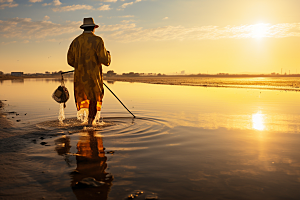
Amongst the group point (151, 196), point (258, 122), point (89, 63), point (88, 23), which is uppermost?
point (88, 23)

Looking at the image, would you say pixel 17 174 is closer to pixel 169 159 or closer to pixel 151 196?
pixel 151 196

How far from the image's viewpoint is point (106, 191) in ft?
8.68

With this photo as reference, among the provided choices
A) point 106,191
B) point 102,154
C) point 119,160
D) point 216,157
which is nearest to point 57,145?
point 102,154

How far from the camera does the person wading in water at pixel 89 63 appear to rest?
637 cm

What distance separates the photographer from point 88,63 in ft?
21.1

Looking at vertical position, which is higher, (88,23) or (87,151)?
(88,23)

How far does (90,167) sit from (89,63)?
143 inches

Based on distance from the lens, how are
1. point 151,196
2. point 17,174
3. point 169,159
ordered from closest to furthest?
point 151,196 < point 17,174 < point 169,159

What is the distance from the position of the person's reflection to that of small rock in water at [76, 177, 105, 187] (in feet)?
0.09

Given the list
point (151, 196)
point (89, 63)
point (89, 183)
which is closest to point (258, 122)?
point (89, 63)

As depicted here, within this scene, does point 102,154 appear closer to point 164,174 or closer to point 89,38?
point 164,174

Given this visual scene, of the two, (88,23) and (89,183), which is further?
(88,23)

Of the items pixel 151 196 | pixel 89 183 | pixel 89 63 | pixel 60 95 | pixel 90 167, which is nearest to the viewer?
pixel 151 196

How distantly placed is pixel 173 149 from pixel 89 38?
3711 millimetres
